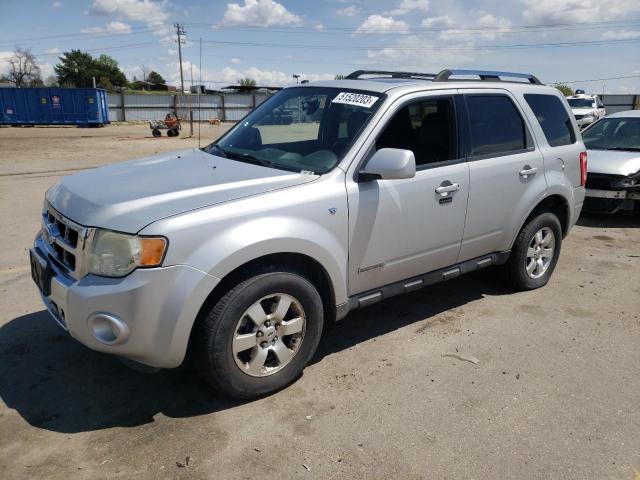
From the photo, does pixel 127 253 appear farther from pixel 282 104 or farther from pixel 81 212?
pixel 282 104

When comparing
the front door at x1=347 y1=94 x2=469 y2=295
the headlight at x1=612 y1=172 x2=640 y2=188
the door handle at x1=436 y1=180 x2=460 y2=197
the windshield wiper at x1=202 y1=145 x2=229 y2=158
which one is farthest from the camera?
the headlight at x1=612 y1=172 x2=640 y2=188

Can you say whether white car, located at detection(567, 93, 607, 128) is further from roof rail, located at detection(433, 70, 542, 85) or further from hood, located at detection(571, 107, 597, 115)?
roof rail, located at detection(433, 70, 542, 85)

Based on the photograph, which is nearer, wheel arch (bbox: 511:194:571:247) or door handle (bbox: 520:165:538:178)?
door handle (bbox: 520:165:538:178)

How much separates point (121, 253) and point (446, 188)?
2.27 m

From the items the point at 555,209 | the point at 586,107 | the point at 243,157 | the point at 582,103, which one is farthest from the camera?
the point at 582,103

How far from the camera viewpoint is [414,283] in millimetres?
3975

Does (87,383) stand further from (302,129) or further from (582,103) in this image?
(582,103)

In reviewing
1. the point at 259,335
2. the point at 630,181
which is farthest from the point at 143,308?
the point at 630,181

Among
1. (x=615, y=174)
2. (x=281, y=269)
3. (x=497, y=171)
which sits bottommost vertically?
(x=615, y=174)

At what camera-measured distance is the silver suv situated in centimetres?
277

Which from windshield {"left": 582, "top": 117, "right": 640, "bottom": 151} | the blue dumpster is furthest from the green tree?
windshield {"left": 582, "top": 117, "right": 640, "bottom": 151}

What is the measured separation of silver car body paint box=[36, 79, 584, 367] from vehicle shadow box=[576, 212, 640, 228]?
3.82m

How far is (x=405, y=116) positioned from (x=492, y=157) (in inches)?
36.8

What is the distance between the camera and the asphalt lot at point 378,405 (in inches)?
107
